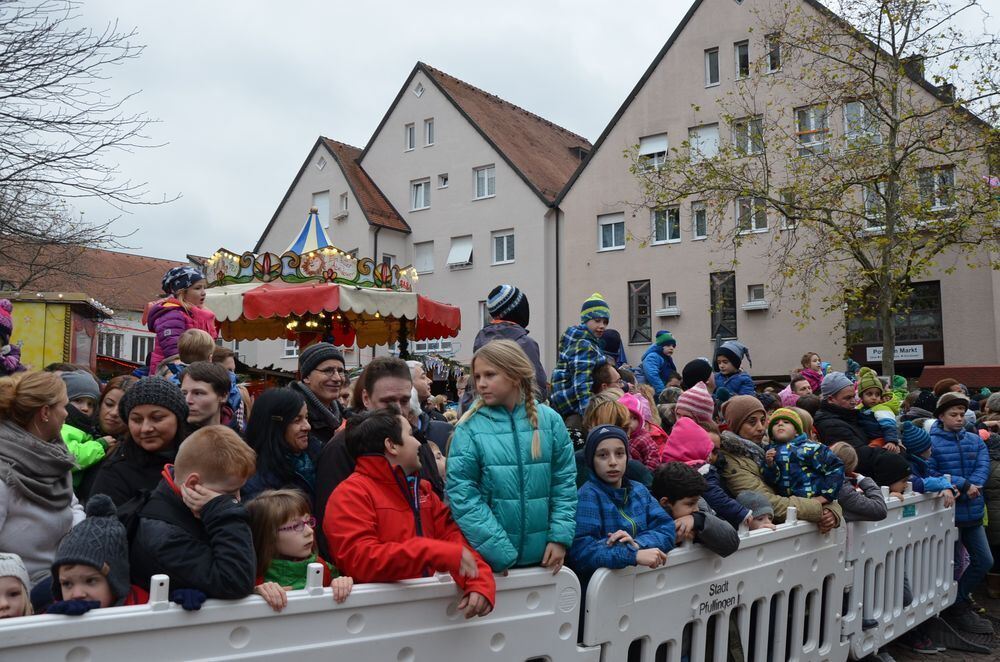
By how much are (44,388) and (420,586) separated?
64.4 inches

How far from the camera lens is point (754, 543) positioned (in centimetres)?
431

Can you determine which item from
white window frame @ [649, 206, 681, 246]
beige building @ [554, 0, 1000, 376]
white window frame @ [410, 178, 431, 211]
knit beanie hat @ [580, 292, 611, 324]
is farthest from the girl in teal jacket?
white window frame @ [410, 178, 431, 211]

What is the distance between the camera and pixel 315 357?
438 cm

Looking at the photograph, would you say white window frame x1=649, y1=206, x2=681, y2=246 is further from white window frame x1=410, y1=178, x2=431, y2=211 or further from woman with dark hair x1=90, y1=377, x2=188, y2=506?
woman with dark hair x1=90, y1=377, x2=188, y2=506

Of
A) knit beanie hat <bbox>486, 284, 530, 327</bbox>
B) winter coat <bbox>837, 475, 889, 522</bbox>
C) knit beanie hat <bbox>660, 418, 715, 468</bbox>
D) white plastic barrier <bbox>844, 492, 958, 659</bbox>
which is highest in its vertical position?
knit beanie hat <bbox>486, 284, 530, 327</bbox>

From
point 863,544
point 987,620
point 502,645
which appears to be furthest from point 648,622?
point 987,620

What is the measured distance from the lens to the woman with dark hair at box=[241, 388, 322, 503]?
356 centimetres

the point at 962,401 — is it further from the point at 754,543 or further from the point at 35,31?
the point at 35,31

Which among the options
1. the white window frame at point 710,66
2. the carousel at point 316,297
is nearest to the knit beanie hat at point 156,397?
the carousel at point 316,297

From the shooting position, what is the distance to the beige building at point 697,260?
2155cm

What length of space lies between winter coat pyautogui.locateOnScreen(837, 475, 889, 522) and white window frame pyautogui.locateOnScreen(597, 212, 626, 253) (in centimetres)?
2138

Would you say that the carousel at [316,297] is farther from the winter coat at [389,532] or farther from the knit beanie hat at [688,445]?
the winter coat at [389,532]

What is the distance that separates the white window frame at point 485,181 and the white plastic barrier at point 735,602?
82.9 ft

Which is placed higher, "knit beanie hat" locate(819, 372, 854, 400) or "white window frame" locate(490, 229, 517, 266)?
"white window frame" locate(490, 229, 517, 266)
